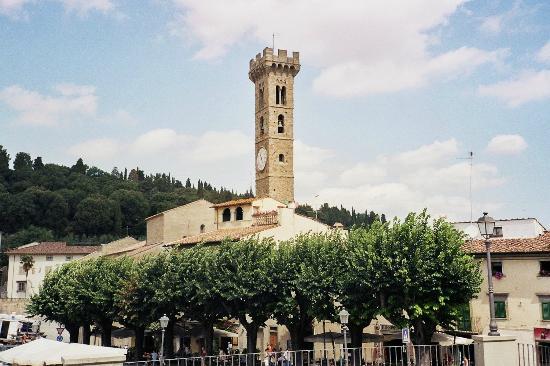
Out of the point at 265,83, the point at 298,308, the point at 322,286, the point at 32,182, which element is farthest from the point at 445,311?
the point at 32,182

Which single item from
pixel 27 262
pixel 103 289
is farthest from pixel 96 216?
pixel 103 289

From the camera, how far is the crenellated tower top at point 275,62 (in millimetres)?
94500

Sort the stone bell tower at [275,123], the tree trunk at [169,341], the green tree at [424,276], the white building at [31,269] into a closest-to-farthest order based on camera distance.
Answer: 1. the green tree at [424,276]
2. the tree trunk at [169,341]
3. the stone bell tower at [275,123]
4. the white building at [31,269]

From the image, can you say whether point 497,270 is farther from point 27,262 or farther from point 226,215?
point 27,262

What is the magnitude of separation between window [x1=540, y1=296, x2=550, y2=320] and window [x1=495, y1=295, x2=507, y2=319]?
7.46 ft

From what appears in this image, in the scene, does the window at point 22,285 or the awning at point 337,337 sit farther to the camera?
the window at point 22,285

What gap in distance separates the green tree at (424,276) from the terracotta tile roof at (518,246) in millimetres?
7570

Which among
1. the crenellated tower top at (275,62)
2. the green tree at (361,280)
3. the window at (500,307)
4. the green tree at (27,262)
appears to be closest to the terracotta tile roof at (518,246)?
the window at (500,307)

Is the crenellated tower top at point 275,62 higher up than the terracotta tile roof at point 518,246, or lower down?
higher up

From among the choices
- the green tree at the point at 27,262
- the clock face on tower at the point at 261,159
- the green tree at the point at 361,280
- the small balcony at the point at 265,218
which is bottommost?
the green tree at the point at 361,280

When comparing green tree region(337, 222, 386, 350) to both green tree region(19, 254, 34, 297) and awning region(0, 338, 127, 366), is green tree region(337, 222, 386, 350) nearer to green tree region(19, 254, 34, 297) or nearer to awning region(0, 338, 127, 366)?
awning region(0, 338, 127, 366)

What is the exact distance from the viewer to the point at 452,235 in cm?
3384

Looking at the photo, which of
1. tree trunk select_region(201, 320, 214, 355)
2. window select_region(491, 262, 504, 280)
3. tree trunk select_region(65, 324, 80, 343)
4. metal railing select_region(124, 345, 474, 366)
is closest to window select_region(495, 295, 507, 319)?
window select_region(491, 262, 504, 280)

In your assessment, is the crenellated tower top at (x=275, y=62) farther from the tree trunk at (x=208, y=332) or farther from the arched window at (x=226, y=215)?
the tree trunk at (x=208, y=332)
